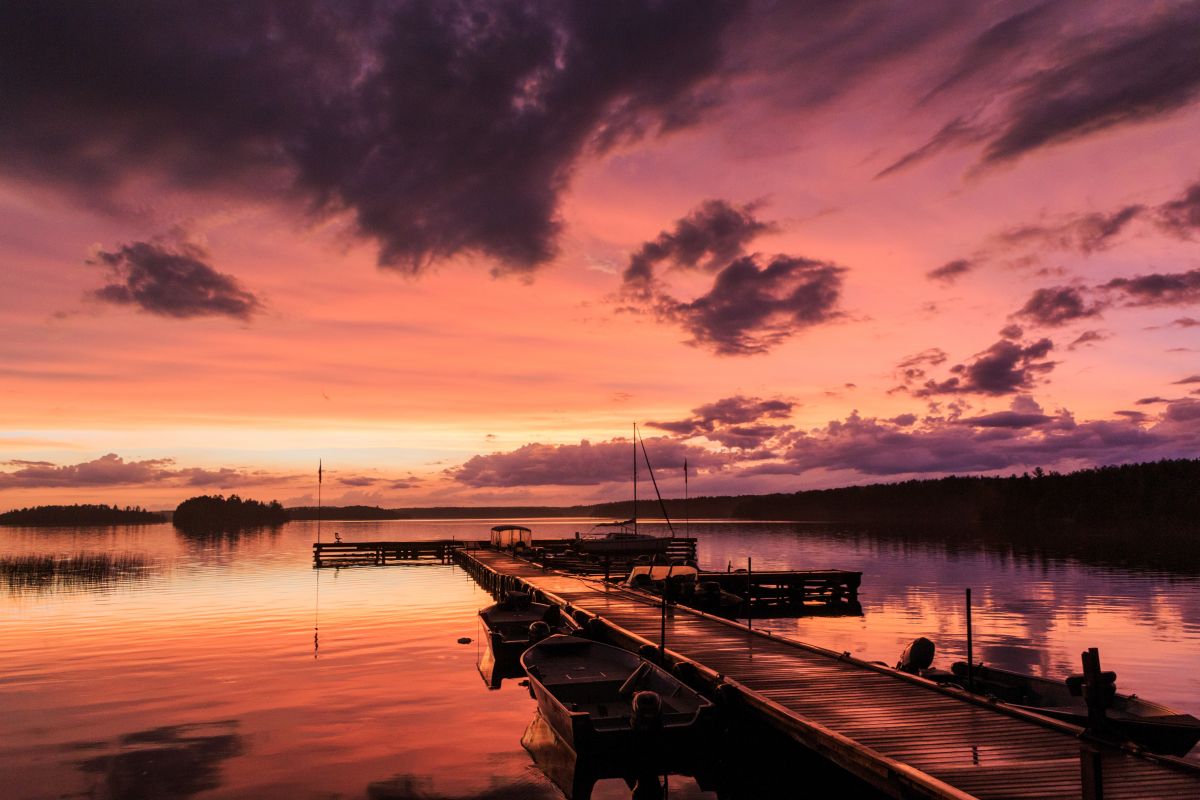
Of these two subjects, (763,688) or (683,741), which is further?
(763,688)

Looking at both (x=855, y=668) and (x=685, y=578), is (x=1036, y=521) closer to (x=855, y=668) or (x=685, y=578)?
(x=685, y=578)

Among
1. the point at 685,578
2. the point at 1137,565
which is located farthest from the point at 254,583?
the point at 1137,565

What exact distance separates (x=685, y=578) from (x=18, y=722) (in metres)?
30.1

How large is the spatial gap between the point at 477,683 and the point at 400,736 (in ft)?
24.4

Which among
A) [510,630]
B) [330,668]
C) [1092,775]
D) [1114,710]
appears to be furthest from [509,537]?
[1092,775]

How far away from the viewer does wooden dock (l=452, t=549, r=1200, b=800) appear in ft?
38.1

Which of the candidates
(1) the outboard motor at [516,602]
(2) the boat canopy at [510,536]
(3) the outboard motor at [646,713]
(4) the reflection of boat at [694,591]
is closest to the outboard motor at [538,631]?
(1) the outboard motor at [516,602]

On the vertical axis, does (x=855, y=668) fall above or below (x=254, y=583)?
above

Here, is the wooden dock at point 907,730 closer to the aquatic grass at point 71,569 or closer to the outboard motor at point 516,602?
the outboard motor at point 516,602

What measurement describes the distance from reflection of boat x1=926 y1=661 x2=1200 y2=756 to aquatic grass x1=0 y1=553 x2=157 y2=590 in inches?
2653

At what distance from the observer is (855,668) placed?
20094 millimetres

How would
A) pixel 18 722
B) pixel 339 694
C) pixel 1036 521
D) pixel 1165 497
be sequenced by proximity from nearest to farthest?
pixel 18 722 < pixel 339 694 < pixel 1165 497 < pixel 1036 521

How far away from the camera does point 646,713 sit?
51.5 ft

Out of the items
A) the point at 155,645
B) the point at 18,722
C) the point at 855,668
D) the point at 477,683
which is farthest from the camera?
the point at 155,645
